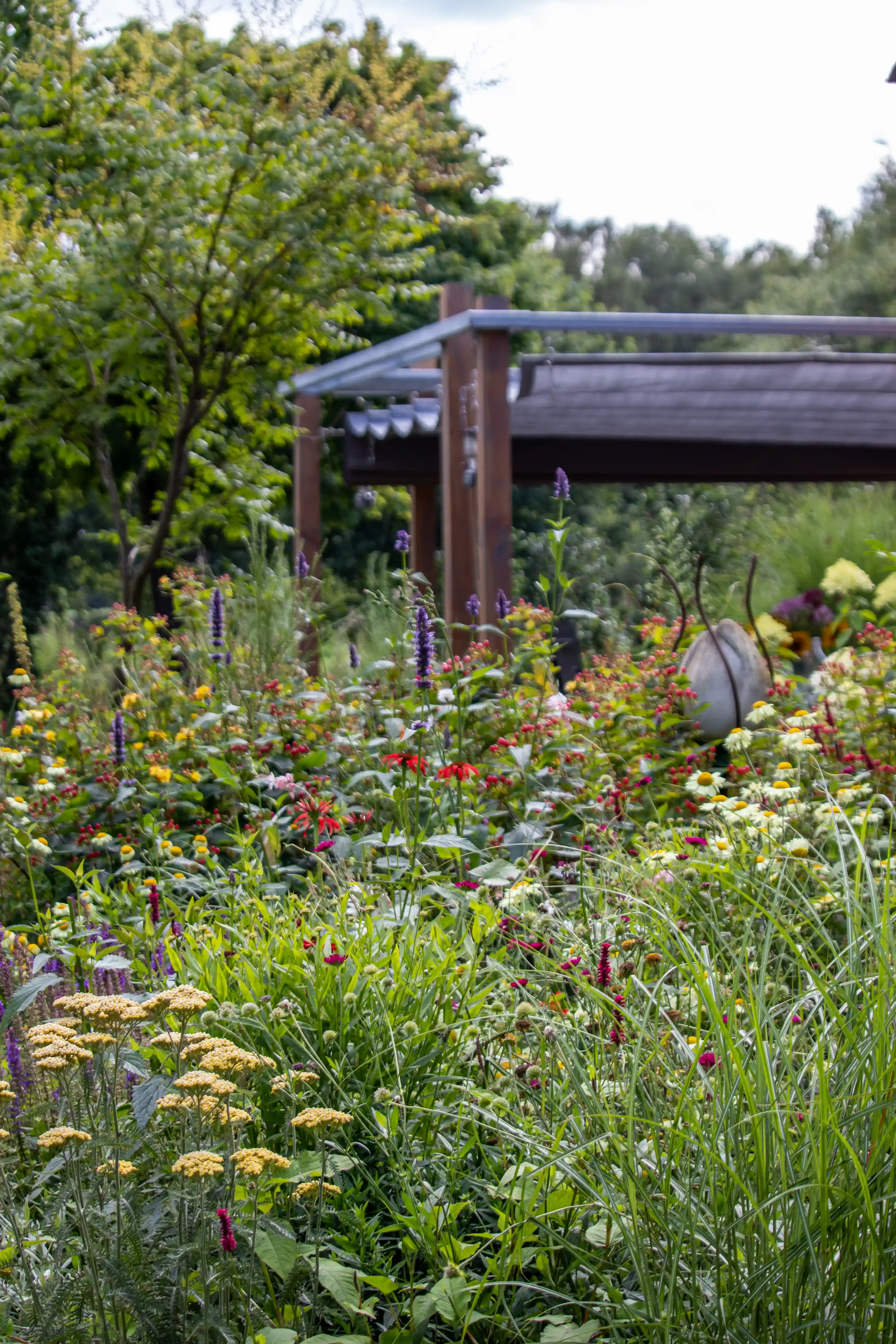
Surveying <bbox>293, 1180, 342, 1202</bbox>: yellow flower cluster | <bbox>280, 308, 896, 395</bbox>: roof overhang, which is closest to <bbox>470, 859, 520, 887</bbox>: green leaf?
<bbox>293, 1180, 342, 1202</bbox>: yellow flower cluster

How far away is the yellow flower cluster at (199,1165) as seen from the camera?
1.23 metres

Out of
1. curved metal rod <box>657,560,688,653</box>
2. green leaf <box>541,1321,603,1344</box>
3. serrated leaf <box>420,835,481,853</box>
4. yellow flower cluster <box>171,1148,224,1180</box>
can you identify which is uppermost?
curved metal rod <box>657,560,688,653</box>

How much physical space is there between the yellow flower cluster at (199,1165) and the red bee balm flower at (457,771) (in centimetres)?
142

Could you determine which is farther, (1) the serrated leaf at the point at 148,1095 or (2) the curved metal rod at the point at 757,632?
(2) the curved metal rod at the point at 757,632

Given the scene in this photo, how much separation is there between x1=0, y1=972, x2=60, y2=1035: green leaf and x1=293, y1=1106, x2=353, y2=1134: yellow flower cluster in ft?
1.67

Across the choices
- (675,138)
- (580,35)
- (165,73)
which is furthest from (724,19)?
(675,138)

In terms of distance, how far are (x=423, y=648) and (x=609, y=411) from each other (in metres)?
4.26

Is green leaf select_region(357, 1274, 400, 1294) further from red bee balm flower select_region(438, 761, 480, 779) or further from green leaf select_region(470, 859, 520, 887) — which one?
red bee balm flower select_region(438, 761, 480, 779)

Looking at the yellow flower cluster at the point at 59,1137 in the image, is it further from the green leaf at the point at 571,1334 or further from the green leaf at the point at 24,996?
the green leaf at the point at 571,1334

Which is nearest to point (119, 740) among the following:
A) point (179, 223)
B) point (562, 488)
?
point (562, 488)

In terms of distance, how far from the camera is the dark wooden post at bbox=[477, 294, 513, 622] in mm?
5719

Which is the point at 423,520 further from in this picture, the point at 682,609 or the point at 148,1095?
the point at 148,1095

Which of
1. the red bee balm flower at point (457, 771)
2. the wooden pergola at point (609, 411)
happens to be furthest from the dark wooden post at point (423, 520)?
the red bee balm flower at point (457, 771)

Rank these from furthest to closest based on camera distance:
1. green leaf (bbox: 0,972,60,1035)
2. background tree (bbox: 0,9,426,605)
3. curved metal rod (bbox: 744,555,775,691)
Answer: background tree (bbox: 0,9,426,605) → curved metal rod (bbox: 744,555,775,691) → green leaf (bbox: 0,972,60,1035)
